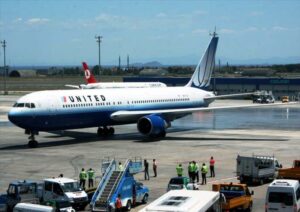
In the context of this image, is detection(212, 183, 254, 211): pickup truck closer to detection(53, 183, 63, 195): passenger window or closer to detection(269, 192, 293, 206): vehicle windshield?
detection(269, 192, 293, 206): vehicle windshield

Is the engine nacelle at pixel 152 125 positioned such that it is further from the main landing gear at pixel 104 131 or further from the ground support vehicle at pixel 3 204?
the ground support vehicle at pixel 3 204

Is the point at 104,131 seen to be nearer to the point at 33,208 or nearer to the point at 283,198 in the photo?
the point at 283,198

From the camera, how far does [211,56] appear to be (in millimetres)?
67125

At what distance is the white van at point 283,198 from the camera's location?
23766mm

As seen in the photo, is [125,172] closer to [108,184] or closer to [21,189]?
[108,184]

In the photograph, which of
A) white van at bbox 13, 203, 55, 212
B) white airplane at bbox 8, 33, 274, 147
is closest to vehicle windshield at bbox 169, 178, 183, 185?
white van at bbox 13, 203, 55, 212

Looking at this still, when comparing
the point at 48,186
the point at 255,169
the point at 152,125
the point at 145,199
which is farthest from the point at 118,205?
the point at 152,125

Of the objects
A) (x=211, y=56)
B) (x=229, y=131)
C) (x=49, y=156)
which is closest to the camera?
(x=49, y=156)

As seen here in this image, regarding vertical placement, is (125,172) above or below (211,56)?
below

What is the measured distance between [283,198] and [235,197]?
8.28 ft

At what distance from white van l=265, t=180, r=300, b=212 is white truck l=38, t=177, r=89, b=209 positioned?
324 inches

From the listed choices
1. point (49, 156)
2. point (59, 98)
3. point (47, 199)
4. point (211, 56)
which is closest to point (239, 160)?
point (47, 199)

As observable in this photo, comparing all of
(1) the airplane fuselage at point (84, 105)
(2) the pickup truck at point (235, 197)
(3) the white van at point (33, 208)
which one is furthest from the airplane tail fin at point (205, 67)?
(3) the white van at point (33, 208)

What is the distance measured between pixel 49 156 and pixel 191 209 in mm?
26245
